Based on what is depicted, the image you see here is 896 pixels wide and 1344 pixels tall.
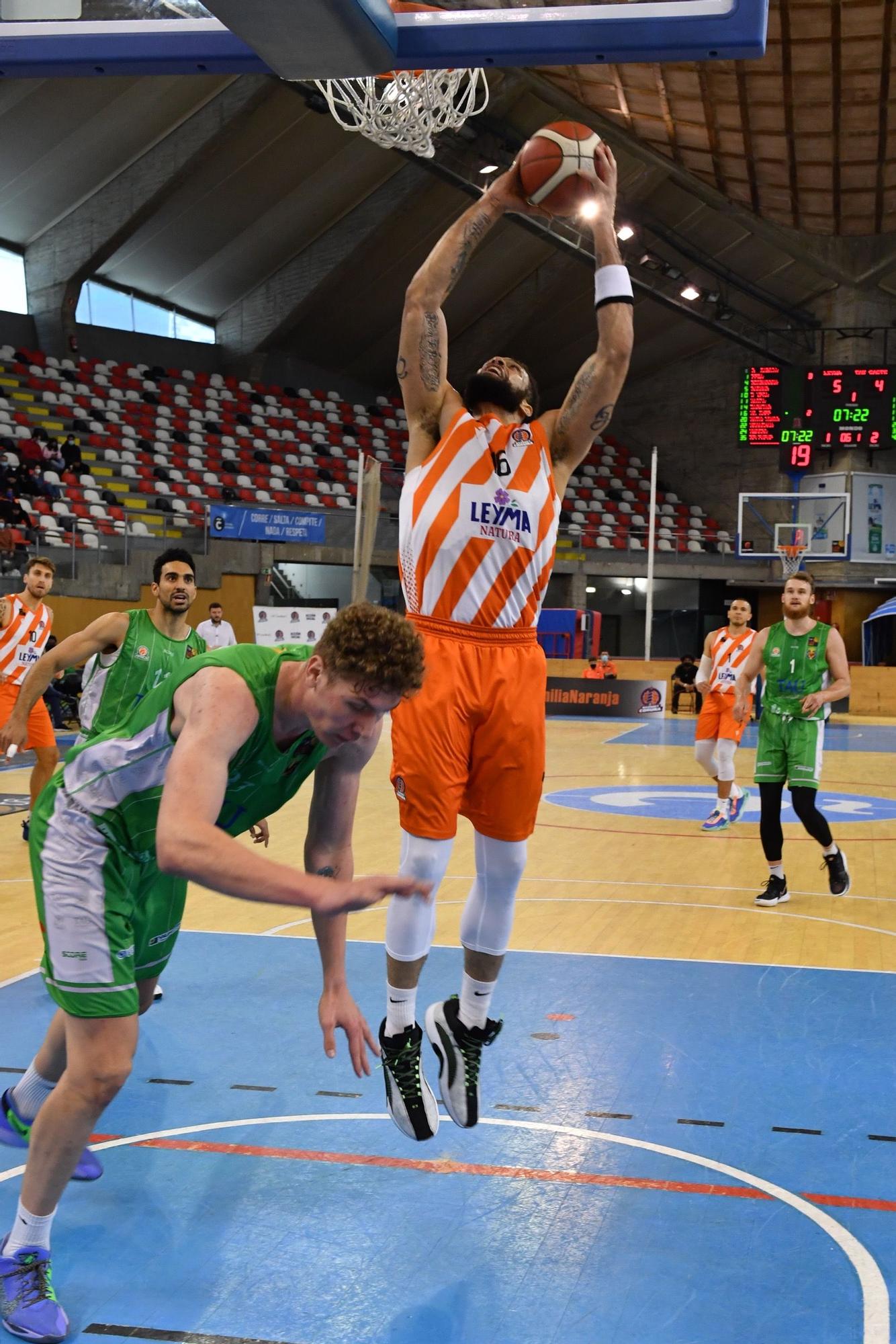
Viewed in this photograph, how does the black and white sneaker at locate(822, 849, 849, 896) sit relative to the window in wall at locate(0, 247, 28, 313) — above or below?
below

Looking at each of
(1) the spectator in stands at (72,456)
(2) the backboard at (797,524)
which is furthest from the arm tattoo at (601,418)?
(2) the backboard at (797,524)

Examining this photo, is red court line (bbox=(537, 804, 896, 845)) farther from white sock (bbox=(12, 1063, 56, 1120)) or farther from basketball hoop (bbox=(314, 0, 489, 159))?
A: white sock (bbox=(12, 1063, 56, 1120))

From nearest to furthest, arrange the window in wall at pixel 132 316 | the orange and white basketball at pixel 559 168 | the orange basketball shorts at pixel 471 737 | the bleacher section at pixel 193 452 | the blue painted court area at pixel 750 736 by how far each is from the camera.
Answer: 1. the orange basketball shorts at pixel 471 737
2. the orange and white basketball at pixel 559 168
3. the blue painted court area at pixel 750 736
4. the bleacher section at pixel 193 452
5. the window in wall at pixel 132 316

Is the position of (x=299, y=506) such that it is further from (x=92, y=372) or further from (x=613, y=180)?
(x=613, y=180)

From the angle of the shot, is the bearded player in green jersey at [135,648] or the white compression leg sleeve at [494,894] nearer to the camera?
the white compression leg sleeve at [494,894]

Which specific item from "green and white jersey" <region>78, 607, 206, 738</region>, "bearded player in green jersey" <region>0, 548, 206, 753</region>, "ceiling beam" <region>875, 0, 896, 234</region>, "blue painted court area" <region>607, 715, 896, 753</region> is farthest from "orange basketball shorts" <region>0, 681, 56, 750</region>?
"ceiling beam" <region>875, 0, 896, 234</region>

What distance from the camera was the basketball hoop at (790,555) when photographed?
2959 cm

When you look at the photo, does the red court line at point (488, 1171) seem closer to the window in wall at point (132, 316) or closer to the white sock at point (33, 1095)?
the white sock at point (33, 1095)

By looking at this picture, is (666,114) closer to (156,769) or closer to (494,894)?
(494,894)

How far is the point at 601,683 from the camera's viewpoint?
24391 millimetres

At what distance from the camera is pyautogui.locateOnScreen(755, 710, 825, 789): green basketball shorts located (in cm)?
771

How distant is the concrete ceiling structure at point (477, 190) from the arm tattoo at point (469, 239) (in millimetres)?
18352

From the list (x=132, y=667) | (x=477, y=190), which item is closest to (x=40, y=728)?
(x=132, y=667)

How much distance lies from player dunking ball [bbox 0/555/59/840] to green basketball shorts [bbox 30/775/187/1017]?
6490 mm
